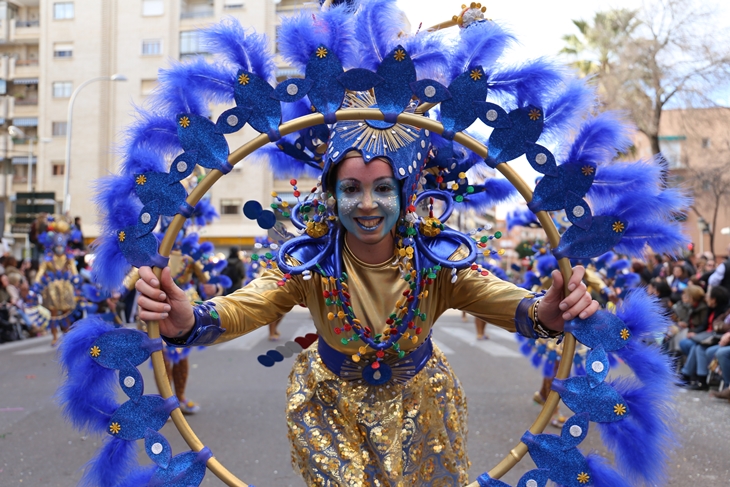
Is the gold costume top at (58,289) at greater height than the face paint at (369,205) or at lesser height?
lesser

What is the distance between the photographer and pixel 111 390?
2.33 metres

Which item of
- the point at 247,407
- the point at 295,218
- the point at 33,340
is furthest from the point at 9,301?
the point at 295,218

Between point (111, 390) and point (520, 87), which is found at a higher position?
point (520, 87)

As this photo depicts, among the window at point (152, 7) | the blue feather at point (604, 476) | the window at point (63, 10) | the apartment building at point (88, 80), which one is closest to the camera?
the blue feather at point (604, 476)

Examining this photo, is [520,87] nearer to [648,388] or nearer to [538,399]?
[648,388]

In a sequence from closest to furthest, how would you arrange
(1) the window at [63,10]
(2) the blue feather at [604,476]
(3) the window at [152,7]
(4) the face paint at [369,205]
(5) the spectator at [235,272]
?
(2) the blue feather at [604,476]
(4) the face paint at [369,205]
(5) the spectator at [235,272]
(3) the window at [152,7]
(1) the window at [63,10]

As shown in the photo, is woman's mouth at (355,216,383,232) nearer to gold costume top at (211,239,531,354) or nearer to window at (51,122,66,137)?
gold costume top at (211,239,531,354)

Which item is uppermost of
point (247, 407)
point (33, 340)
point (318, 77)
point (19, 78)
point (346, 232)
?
point (19, 78)

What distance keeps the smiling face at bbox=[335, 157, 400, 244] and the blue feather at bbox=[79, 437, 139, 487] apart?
1068 mm

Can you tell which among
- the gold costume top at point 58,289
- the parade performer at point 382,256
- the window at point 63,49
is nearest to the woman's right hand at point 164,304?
the parade performer at point 382,256

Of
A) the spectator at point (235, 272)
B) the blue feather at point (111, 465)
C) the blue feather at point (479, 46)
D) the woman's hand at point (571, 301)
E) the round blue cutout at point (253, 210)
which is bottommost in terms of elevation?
the spectator at point (235, 272)

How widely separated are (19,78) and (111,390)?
42655 millimetres

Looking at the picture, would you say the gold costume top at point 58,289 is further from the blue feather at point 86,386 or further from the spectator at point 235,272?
the blue feather at point 86,386

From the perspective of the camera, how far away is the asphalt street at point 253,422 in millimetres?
4945
